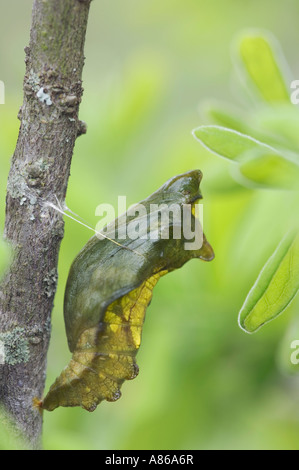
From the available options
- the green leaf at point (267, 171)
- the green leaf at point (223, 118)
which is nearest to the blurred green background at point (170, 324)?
the green leaf at point (223, 118)

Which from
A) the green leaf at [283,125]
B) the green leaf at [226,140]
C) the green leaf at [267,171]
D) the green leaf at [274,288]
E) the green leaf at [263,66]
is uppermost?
the green leaf at [263,66]

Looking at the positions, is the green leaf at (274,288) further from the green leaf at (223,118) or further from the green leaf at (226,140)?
the green leaf at (223,118)

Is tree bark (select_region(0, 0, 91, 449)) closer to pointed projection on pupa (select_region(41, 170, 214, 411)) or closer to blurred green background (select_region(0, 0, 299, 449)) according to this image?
pointed projection on pupa (select_region(41, 170, 214, 411))

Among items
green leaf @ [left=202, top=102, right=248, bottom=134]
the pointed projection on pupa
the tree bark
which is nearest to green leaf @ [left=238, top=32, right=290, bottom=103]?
green leaf @ [left=202, top=102, right=248, bottom=134]

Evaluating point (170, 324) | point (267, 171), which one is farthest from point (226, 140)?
point (170, 324)

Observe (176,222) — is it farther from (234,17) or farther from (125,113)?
(234,17)

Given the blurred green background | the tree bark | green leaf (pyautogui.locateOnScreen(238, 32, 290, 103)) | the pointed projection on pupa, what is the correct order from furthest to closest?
1. the blurred green background
2. green leaf (pyautogui.locateOnScreen(238, 32, 290, 103))
3. the pointed projection on pupa
4. the tree bark
